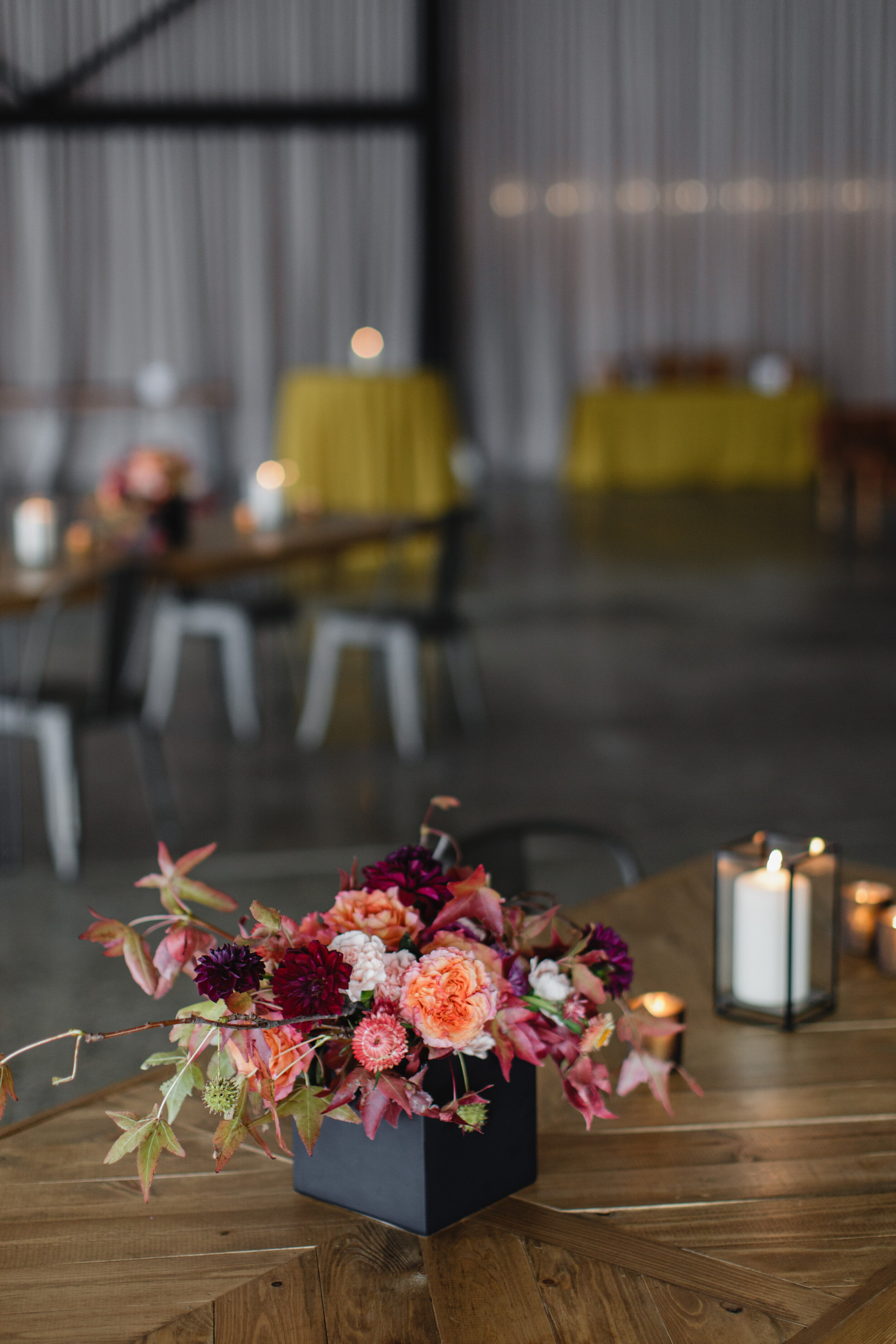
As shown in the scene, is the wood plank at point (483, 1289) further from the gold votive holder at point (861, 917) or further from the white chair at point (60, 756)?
the white chair at point (60, 756)

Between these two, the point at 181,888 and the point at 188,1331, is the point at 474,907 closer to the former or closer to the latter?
the point at 181,888

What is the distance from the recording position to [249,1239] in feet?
3.61

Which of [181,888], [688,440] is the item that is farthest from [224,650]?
[688,440]

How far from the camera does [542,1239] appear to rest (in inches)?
43.0

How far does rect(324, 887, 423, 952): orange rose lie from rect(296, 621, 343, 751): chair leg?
3763 millimetres

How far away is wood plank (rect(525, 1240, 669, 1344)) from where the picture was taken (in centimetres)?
98

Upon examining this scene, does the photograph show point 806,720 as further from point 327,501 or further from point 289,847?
point 327,501

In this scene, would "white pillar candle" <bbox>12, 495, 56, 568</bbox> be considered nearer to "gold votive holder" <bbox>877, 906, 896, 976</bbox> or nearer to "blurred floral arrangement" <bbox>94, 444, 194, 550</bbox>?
"blurred floral arrangement" <bbox>94, 444, 194, 550</bbox>

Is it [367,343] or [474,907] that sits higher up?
[367,343]

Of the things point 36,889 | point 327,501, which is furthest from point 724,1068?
point 327,501

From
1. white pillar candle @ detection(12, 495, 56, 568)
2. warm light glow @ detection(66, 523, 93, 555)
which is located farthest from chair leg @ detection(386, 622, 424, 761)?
white pillar candle @ detection(12, 495, 56, 568)

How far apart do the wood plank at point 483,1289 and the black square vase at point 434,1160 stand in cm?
2

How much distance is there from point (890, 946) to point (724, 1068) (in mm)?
308

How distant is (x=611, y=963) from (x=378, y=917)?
174 millimetres
